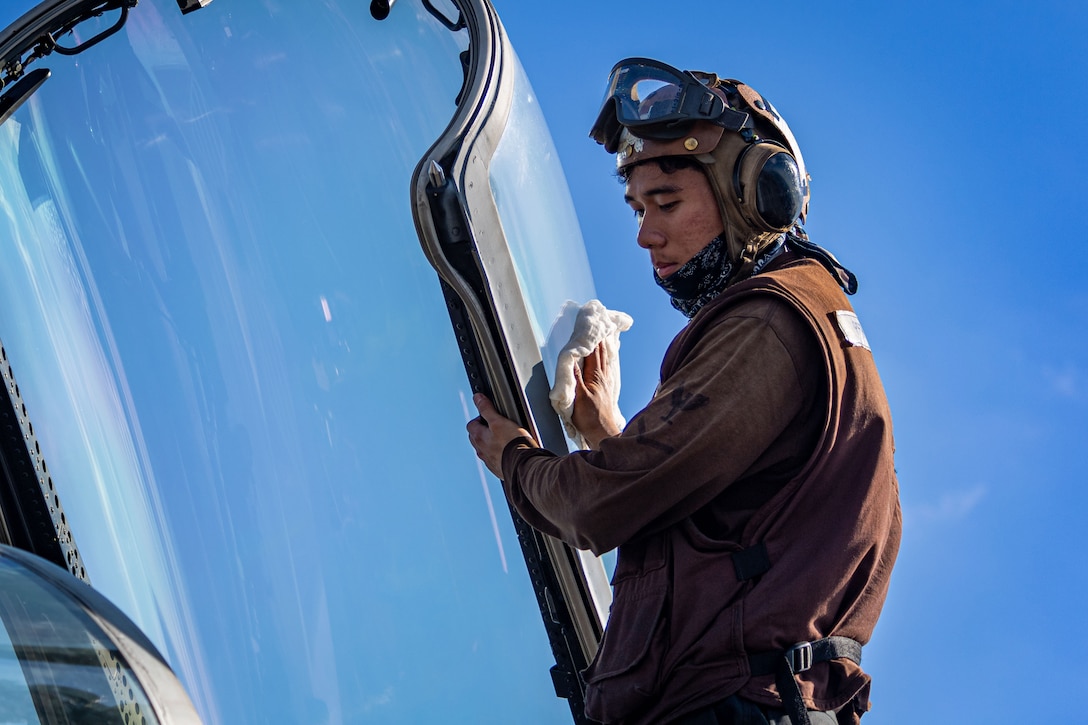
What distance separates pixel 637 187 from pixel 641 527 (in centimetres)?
98

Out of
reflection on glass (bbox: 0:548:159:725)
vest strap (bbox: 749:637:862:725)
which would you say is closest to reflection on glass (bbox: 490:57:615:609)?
vest strap (bbox: 749:637:862:725)

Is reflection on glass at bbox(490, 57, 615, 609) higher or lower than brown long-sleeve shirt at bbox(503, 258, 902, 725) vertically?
higher

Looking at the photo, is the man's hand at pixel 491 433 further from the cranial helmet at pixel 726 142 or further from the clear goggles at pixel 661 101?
the clear goggles at pixel 661 101

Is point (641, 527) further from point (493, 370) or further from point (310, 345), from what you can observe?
point (310, 345)

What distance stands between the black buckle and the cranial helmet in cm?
98

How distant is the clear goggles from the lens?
2.71 m

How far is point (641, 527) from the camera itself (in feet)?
7.42

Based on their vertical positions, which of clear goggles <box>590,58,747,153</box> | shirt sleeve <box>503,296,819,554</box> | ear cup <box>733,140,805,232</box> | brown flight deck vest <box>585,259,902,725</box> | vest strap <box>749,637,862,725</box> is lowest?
vest strap <box>749,637,862,725</box>

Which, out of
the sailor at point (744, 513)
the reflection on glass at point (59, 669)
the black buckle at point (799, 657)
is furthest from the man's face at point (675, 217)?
the reflection on glass at point (59, 669)

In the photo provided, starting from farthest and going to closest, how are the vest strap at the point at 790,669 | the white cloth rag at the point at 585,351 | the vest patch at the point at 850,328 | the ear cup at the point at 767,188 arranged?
the white cloth rag at the point at 585,351
the ear cup at the point at 767,188
the vest patch at the point at 850,328
the vest strap at the point at 790,669

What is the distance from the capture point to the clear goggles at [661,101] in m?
2.71

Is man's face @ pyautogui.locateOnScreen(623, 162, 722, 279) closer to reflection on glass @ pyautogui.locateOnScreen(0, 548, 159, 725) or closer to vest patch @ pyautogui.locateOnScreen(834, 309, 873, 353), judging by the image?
vest patch @ pyautogui.locateOnScreen(834, 309, 873, 353)

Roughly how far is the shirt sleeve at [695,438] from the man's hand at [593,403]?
1.71 feet

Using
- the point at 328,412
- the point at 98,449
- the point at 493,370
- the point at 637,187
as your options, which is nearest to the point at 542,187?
the point at 637,187
